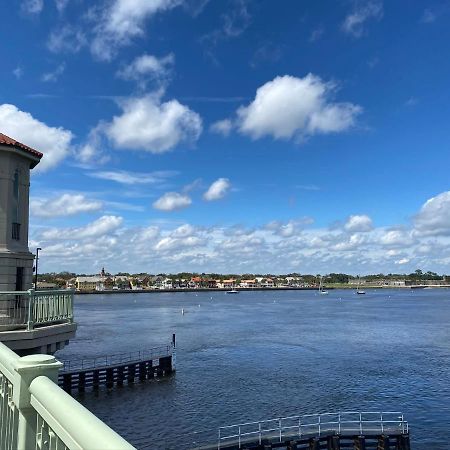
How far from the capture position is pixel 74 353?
2285 inches

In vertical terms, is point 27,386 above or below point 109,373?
above

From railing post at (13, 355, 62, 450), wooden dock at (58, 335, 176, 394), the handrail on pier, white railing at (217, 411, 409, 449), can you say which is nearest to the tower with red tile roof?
white railing at (217, 411, 409, 449)

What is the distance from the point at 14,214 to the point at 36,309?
4.07 m

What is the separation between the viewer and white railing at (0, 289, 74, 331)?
14641mm

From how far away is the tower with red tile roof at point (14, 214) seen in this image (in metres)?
16.1

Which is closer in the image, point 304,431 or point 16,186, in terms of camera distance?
point 16,186

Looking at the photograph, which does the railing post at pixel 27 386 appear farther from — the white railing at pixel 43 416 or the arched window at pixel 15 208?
the arched window at pixel 15 208

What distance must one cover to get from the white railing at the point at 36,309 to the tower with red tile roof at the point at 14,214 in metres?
0.58

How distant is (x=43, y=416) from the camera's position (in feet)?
10.7

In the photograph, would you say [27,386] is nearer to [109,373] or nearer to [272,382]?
[109,373]

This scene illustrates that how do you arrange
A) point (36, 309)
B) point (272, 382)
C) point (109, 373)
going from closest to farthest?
point (36, 309) < point (109, 373) < point (272, 382)

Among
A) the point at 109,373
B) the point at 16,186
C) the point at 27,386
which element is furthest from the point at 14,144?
the point at 109,373

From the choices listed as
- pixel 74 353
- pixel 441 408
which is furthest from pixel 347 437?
pixel 74 353

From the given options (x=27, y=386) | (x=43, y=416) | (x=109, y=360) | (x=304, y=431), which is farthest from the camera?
(x=109, y=360)
